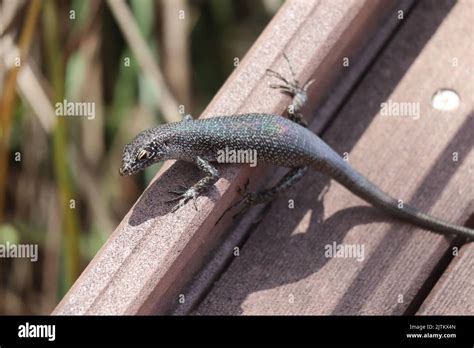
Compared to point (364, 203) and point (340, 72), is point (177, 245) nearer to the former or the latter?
point (364, 203)

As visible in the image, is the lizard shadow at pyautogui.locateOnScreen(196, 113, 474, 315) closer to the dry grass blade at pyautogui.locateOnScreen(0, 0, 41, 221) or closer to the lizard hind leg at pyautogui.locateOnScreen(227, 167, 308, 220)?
the lizard hind leg at pyautogui.locateOnScreen(227, 167, 308, 220)

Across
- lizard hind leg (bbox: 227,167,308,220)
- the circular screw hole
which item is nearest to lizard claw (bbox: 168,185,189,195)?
lizard hind leg (bbox: 227,167,308,220)

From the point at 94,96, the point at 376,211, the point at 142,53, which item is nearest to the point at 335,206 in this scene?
the point at 376,211

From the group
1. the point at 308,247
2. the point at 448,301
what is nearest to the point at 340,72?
the point at 308,247
